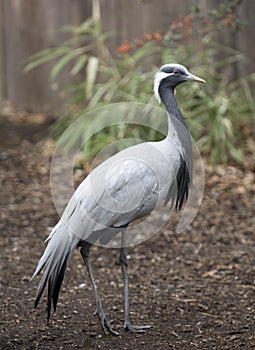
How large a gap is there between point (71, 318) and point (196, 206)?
94.2 inches

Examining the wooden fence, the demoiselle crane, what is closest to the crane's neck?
the demoiselle crane

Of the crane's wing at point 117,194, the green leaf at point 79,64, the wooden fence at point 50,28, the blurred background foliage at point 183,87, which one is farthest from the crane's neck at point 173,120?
the wooden fence at point 50,28

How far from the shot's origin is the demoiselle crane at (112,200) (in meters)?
3.89

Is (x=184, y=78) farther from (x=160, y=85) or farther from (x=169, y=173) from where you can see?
(x=169, y=173)

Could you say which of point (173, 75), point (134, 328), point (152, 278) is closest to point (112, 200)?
point (134, 328)

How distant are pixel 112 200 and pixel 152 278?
123 cm

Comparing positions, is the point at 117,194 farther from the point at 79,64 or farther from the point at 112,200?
the point at 79,64

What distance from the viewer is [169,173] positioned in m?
4.10

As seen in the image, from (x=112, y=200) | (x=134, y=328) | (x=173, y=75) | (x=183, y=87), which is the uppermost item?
(x=173, y=75)

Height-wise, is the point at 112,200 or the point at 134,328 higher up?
the point at 112,200

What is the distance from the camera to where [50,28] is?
8.55 m

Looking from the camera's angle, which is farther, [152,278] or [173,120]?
[152,278]

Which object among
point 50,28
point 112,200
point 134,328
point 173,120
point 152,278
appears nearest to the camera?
point 112,200

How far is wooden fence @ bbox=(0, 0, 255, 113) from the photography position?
7.53 meters
